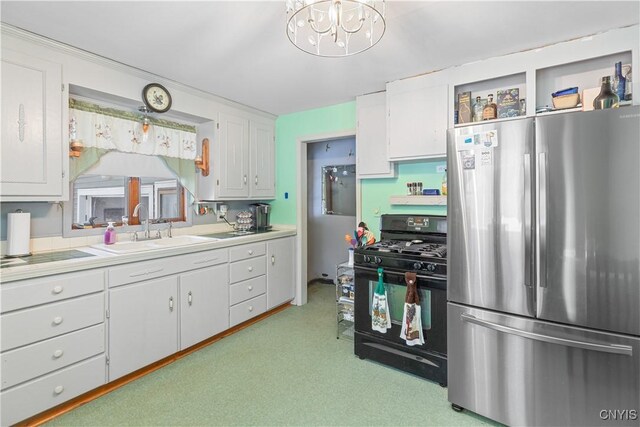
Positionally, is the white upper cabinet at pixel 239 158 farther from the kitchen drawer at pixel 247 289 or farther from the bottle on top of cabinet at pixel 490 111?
the bottle on top of cabinet at pixel 490 111

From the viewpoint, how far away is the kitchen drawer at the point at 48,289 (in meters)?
1.70

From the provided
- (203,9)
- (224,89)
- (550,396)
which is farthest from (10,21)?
(550,396)

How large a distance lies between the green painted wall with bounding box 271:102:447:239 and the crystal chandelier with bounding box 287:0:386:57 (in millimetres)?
1258

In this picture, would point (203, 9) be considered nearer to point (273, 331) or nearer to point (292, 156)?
point (292, 156)

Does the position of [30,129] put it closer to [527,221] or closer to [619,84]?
[527,221]

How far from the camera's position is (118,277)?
2150 millimetres

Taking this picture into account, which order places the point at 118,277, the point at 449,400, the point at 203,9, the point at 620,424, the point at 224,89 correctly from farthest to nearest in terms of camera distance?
the point at 224,89, the point at 118,277, the point at 449,400, the point at 203,9, the point at 620,424

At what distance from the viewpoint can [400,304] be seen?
2404 mm

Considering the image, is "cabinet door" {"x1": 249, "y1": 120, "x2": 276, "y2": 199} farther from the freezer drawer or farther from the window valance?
the freezer drawer

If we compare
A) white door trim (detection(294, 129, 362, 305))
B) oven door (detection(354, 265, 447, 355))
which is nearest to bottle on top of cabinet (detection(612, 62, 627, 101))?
oven door (detection(354, 265, 447, 355))

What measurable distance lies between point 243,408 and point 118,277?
4.02 ft

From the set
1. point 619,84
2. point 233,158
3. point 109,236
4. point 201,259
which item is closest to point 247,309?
point 201,259

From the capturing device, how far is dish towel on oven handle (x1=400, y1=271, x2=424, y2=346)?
7.28 feet

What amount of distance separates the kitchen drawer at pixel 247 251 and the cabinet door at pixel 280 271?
4.5 inches
